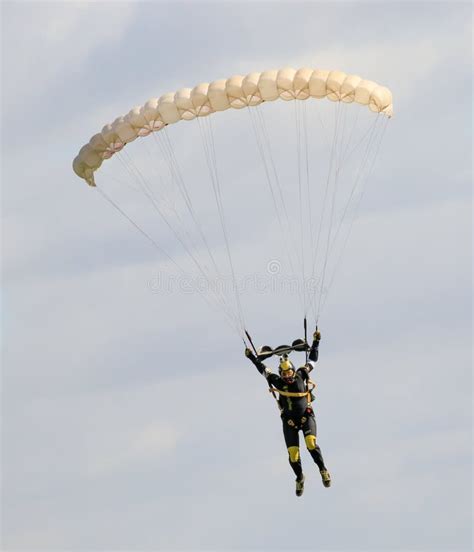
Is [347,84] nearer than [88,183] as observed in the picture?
Yes

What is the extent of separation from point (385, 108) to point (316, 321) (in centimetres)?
608

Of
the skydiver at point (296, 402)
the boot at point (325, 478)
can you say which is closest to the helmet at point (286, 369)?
the skydiver at point (296, 402)

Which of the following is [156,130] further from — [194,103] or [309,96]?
[309,96]

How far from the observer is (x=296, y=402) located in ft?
122

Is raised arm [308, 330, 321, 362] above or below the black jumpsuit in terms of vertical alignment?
above

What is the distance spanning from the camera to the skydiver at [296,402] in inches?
1464

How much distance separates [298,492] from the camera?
3722 cm

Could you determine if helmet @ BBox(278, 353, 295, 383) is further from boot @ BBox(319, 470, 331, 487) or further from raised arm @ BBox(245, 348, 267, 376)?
boot @ BBox(319, 470, 331, 487)

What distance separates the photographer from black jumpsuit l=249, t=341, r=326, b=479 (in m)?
37.2

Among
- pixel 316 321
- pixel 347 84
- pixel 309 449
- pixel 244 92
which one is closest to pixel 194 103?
pixel 244 92

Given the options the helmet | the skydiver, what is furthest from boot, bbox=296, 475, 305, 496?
the helmet

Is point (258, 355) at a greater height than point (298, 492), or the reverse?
point (258, 355)

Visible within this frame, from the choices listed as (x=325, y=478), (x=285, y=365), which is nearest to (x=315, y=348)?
(x=285, y=365)

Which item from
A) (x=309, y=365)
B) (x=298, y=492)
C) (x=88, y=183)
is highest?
(x=88, y=183)
